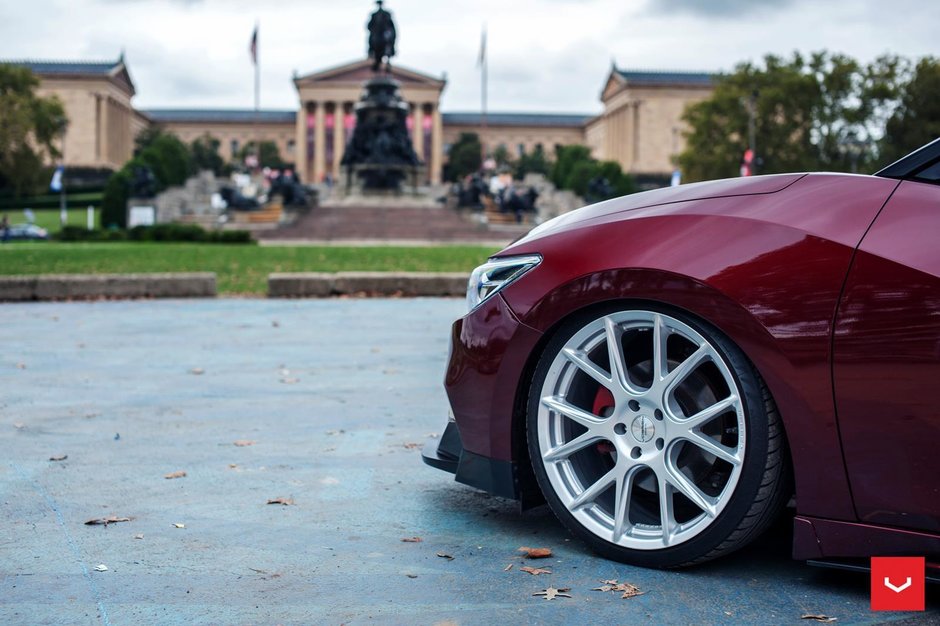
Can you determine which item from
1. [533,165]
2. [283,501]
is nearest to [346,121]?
[533,165]

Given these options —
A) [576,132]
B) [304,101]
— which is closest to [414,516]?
[304,101]

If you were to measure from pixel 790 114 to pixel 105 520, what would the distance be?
Answer: 201 ft

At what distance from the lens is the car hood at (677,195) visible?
3.45 m

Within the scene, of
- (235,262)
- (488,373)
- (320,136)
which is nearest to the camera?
(488,373)

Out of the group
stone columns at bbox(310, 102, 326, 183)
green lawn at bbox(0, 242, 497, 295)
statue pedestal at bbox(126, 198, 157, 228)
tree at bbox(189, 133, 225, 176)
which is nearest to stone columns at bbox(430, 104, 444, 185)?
stone columns at bbox(310, 102, 326, 183)

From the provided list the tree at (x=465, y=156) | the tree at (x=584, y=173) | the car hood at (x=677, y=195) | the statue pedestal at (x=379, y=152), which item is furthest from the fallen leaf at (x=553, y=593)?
the tree at (x=465, y=156)

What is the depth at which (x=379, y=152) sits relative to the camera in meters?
55.5

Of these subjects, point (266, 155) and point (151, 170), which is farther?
point (266, 155)

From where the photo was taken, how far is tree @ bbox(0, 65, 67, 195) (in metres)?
73.1

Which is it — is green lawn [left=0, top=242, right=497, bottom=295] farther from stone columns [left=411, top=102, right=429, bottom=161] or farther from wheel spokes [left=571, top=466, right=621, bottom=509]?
stone columns [left=411, top=102, right=429, bottom=161]

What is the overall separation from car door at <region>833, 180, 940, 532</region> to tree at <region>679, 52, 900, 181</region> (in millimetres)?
57619

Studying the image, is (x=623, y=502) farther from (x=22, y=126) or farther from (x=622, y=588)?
(x=22, y=126)

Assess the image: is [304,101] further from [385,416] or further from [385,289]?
[385,416]

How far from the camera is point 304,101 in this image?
133m
